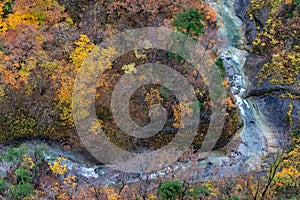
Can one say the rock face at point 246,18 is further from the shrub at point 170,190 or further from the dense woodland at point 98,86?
the shrub at point 170,190

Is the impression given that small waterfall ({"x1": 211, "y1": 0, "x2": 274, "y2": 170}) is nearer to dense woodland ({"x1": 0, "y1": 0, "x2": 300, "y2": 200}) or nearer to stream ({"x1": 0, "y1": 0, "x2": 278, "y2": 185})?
stream ({"x1": 0, "y1": 0, "x2": 278, "y2": 185})

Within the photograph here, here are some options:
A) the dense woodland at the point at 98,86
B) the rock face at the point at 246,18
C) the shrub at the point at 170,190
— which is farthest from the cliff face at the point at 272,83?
the shrub at the point at 170,190

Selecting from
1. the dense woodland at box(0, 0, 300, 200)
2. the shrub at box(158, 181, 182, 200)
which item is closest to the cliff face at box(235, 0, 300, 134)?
the dense woodland at box(0, 0, 300, 200)

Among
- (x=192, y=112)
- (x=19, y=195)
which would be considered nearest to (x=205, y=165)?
(x=192, y=112)

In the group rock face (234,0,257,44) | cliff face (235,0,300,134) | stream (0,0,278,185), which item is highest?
rock face (234,0,257,44)

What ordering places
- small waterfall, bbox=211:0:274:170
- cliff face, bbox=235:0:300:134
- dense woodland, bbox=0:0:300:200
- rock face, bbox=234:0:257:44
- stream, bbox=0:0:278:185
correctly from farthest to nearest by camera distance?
rock face, bbox=234:0:257:44 → cliff face, bbox=235:0:300:134 → small waterfall, bbox=211:0:274:170 → stream, bbox=0:0:278:185 → dense woodland, bbox=0:0:300:200

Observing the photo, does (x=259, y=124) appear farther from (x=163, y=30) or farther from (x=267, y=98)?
(x=163, y=30)
